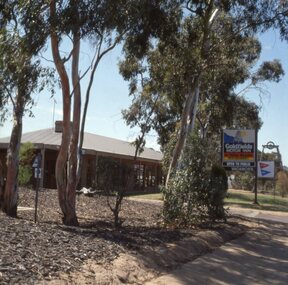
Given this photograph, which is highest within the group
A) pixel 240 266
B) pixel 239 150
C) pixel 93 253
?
pixel 239 150

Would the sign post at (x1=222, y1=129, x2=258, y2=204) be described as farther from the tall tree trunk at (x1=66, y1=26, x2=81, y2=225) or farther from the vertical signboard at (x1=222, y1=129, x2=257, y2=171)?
the tall tree trunk at (x1=66, y1=26, x2=81, y2=225)

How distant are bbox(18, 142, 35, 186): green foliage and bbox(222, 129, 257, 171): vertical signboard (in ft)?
34.7

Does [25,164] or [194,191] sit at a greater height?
[25,164]

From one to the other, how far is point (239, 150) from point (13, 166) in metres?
18.1

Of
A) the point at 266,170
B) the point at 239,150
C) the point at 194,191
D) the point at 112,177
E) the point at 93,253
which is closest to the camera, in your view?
the point at 93,253

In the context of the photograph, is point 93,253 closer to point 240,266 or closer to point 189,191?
point 240,266

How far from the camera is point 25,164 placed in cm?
2852

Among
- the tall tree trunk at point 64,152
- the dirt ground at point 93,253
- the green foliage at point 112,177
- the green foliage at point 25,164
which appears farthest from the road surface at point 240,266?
the green foliage at point 25,164

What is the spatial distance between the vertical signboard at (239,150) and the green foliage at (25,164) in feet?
34.7

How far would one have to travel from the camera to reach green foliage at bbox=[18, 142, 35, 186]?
87.9 ft

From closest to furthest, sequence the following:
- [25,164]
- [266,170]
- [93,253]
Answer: [93,253]
[25,164]
[266,170]

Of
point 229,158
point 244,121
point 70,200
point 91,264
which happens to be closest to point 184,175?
point 70,200

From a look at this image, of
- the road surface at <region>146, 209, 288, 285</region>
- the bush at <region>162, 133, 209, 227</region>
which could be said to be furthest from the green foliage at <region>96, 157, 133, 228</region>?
the road surface at <region>146, 209, 288, 285</region>

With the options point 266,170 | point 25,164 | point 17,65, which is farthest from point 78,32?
point 266,170
